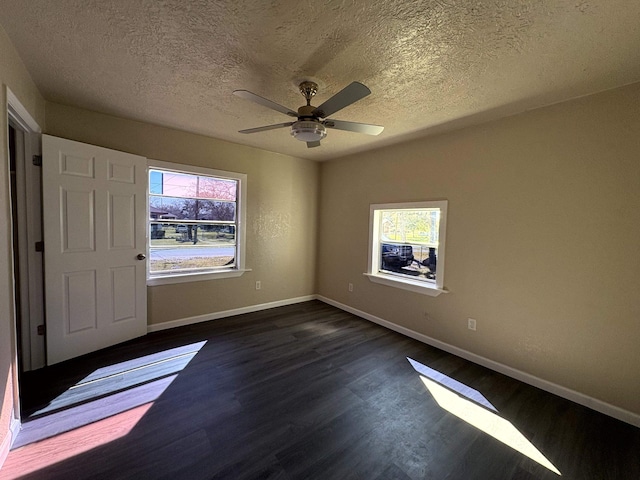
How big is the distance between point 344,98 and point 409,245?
2.28 meters

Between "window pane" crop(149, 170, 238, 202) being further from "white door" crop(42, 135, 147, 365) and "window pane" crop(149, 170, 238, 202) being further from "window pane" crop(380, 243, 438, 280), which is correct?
"window pane" crop(380, 243, 438, 280)

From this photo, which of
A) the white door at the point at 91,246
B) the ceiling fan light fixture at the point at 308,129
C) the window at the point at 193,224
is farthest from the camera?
the window at the point at 193,224

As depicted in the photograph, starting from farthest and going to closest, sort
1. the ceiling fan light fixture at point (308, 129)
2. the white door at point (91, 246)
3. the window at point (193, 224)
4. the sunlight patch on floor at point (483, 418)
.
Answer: the window at point (193, 224), the white door at point (91, 246), the ceiling fan light fixture at point (308, 129), the sunlight patch on floor at point (483, 418)

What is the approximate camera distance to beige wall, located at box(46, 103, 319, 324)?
9.30ft

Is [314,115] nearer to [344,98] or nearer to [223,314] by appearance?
[344,98]

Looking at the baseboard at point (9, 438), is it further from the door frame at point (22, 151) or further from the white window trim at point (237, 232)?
the white window trim at point (237, 232)

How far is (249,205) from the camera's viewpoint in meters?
3.88

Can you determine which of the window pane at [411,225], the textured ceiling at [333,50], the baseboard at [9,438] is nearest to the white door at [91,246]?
the textured ceiling at [333,50]

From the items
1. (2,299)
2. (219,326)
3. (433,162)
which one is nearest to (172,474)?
(2,299)

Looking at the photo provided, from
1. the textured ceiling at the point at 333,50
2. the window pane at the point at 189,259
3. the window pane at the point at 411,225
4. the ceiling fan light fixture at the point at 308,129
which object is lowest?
A: the window pane at the point at 189,259

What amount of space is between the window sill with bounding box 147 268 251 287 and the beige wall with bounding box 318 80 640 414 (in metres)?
2.40

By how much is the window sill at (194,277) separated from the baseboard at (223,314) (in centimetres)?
50

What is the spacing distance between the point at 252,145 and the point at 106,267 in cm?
230

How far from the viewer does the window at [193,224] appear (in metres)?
3.27
